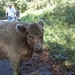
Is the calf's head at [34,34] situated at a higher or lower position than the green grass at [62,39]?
higher

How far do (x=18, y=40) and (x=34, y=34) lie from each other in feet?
2.11

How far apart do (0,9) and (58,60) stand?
152 ft

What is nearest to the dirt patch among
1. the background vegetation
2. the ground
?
the ground

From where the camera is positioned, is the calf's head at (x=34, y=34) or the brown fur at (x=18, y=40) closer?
the calf's head at (x=34, y=34)

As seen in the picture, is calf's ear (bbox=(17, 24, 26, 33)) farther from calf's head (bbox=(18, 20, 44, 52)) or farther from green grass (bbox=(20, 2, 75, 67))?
green grass (bbox=(20, 2, 75, 67))

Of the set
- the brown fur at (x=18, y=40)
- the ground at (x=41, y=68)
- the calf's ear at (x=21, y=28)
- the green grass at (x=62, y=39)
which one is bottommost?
the ground at (x=41, y=68)

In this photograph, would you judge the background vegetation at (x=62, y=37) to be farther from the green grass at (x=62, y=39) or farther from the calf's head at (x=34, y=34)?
the calf's head at (x=34, y=34)

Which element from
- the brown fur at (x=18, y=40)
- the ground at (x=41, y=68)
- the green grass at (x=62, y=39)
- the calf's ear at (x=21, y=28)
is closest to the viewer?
the brown fur at (x=18, y=40)

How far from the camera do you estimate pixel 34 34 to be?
646cm

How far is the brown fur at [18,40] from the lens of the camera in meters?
6.51

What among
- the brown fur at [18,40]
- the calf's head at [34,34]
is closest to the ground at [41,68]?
the brown fur at [18,40]

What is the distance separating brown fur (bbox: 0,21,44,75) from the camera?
256 inches

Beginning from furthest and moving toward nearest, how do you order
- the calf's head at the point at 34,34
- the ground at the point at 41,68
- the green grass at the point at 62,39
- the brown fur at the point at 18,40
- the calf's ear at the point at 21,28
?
the green grass at the point at 62,39 < the ground at the point at 41,68 < the calf's ear at the point at 21,28 < the brown fur at the point at 18,40 < the calf's head at the point at 34,34

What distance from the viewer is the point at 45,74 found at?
834 cm
